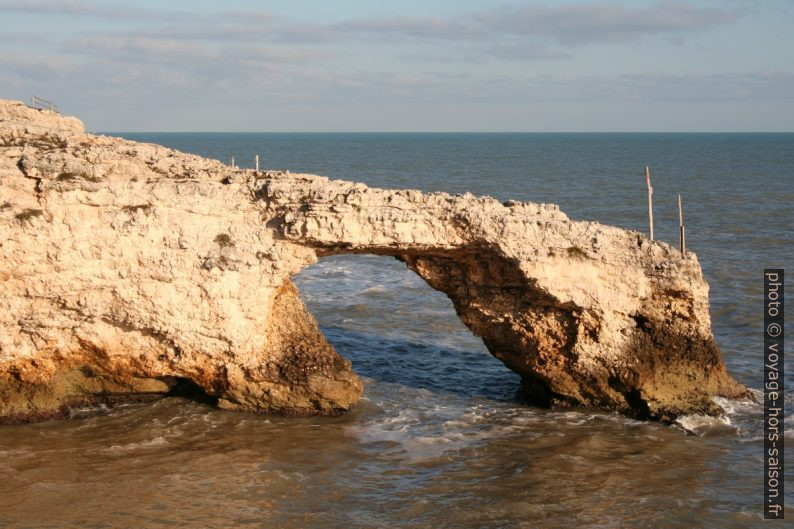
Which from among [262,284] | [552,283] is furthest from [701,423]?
[262,284]

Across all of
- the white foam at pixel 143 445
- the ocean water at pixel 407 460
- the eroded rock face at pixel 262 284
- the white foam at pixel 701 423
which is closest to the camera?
the ocean water at pixel 407 460

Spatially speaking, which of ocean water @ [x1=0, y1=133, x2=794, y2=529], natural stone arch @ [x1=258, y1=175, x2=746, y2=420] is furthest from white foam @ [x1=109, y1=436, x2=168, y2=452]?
natural stone arch @ [x1=258, y1=175, x2=746, y2=420]

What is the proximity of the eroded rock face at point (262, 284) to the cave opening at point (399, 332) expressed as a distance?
189cm

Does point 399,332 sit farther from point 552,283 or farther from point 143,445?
point 143,445

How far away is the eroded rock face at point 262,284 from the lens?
17391 millimetres

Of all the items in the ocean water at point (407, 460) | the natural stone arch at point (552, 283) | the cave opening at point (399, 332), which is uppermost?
the natural stone arch at point (552, 283)

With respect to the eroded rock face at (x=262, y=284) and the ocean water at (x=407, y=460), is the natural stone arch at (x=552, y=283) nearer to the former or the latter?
the eroded rock face at (x=262, y=284)

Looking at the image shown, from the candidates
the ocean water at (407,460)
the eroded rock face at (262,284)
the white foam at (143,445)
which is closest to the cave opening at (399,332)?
A: the ocean water at (407,460)

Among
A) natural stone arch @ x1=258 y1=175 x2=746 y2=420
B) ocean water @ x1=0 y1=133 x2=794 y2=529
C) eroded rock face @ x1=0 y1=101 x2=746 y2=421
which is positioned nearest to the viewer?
ocean water @ x1=0 y1=133 x2=794 y2=529

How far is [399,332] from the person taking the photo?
26266 mm

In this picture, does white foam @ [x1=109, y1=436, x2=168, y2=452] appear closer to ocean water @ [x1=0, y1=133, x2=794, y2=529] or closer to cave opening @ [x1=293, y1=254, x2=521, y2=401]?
ocean water @ [x1=0, y1=133, x2=794, y2=529]

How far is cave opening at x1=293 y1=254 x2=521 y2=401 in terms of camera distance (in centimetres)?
2219

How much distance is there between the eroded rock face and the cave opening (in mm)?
1894

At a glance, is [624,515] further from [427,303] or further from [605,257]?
[427,303]
